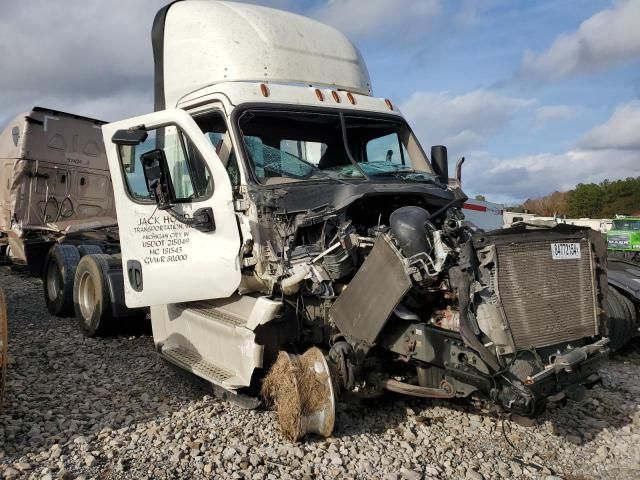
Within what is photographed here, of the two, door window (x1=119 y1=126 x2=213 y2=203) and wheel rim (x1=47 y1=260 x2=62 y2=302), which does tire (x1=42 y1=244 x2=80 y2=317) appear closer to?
wheel rim (x1=47 y1=260 x2=62 y2=302)

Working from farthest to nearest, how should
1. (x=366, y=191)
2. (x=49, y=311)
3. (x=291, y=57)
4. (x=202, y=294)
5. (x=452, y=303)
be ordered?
(x=49, y=311), (x=291, y=57), (x=202, y=294), (x=366, y=191), (x=452, y=303)

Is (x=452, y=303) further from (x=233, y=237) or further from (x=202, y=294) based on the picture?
(x=202, y=294)

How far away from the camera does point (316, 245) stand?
14.6 feet

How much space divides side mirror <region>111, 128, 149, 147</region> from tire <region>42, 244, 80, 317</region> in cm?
414

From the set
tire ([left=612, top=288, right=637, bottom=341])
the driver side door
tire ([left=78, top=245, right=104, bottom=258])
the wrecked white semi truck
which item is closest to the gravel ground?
the wrecked white semi truck

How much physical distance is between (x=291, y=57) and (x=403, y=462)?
3.86 metres

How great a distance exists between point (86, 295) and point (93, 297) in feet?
0.64

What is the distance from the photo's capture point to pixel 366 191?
177 inches

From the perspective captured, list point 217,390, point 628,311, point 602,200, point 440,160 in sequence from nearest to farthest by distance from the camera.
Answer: point 217,390 < point 440,160 < point 628,311 < point 602,200

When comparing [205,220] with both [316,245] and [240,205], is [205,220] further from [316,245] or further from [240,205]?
[316,245]

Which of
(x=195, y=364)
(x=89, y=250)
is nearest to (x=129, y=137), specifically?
(x=195, y=364)

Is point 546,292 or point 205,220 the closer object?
point 546,292

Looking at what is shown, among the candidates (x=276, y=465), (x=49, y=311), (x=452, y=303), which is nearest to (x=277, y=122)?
(x=452, y=303)

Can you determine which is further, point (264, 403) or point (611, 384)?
point (611, 384)
